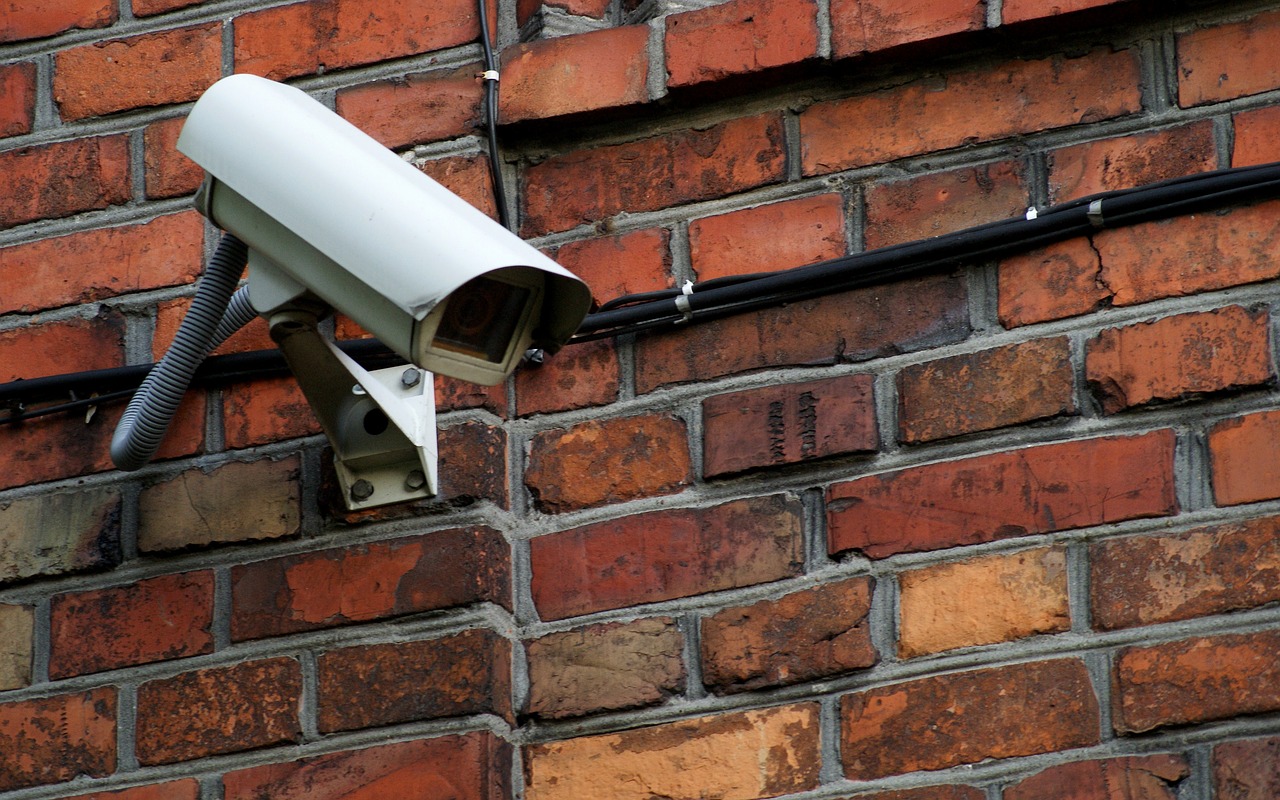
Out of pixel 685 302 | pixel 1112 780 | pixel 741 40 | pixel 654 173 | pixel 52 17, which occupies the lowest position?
pixel 1112 780

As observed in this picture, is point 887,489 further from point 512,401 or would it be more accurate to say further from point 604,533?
point 512,401

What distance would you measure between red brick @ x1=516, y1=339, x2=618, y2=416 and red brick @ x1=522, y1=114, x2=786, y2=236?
0.13 meters

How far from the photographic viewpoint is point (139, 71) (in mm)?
1664

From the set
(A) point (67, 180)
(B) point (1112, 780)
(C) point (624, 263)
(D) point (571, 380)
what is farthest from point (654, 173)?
(B) point (1112, 780)

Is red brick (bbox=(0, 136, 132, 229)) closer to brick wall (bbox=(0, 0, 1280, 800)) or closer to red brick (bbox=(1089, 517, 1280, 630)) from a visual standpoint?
brick wall (bbox=(0, 0, 1280, 800))

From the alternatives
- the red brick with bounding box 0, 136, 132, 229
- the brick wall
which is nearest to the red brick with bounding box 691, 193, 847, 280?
the brick wall

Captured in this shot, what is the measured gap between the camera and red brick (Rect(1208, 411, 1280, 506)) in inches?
52.9

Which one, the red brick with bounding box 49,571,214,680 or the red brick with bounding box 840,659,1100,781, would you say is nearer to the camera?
the red brick with bounding box 840,659,1100,781

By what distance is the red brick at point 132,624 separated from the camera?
147 cm

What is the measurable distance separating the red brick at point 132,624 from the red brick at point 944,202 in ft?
2.17

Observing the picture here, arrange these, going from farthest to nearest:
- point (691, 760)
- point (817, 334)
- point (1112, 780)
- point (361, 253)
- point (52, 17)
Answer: point (52, 17) < point (817, 334) < point (691, 760) < point (1112, 780) < point (361, 253)

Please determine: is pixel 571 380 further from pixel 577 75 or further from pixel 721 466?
pixel 577 75

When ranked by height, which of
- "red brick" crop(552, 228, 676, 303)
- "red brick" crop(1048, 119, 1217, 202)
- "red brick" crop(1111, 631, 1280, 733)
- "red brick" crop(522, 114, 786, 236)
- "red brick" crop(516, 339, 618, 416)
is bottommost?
"red brick" crop(1111, 631, 1280, 733)

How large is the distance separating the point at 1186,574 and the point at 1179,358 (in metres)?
0.18
